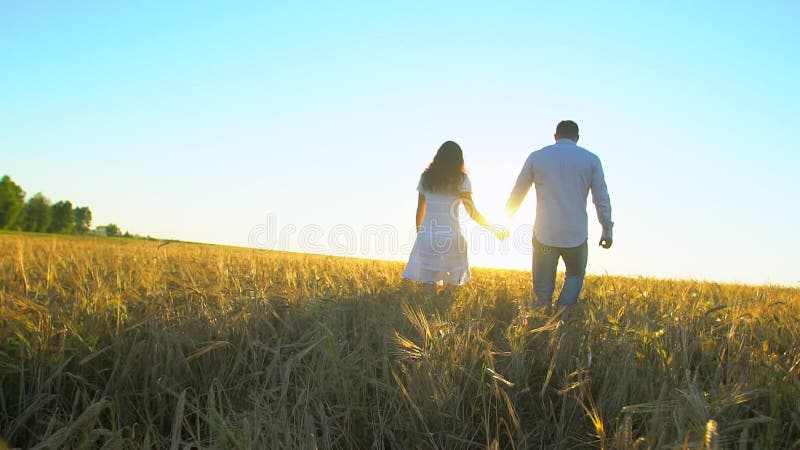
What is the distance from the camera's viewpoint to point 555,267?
609cm

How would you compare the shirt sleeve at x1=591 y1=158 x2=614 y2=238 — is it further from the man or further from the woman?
the woman

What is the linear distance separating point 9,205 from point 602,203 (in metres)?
101

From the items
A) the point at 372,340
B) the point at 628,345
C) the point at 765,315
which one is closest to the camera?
the point at 628,345

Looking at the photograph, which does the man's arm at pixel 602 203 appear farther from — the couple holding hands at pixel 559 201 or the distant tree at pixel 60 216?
the distant tree at pixel 60 216

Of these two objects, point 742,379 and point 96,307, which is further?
point 96,307

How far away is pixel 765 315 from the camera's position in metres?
3.82

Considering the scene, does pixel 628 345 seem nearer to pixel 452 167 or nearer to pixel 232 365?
pixel 232 365

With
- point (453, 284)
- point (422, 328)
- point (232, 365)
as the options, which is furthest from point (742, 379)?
point (453, 284)

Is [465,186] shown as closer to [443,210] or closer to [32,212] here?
[443,210]

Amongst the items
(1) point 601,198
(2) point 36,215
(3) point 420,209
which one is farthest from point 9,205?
(1) point 601,198

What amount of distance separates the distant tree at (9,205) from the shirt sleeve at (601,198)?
321 ft

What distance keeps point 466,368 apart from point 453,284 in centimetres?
464

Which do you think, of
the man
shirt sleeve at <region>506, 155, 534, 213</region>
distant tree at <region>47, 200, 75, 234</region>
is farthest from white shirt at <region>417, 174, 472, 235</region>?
distant tree at <region>47, 200, 75, 234</region>

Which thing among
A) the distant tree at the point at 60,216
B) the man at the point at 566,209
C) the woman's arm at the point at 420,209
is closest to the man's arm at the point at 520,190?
the man at the point at 566,209
